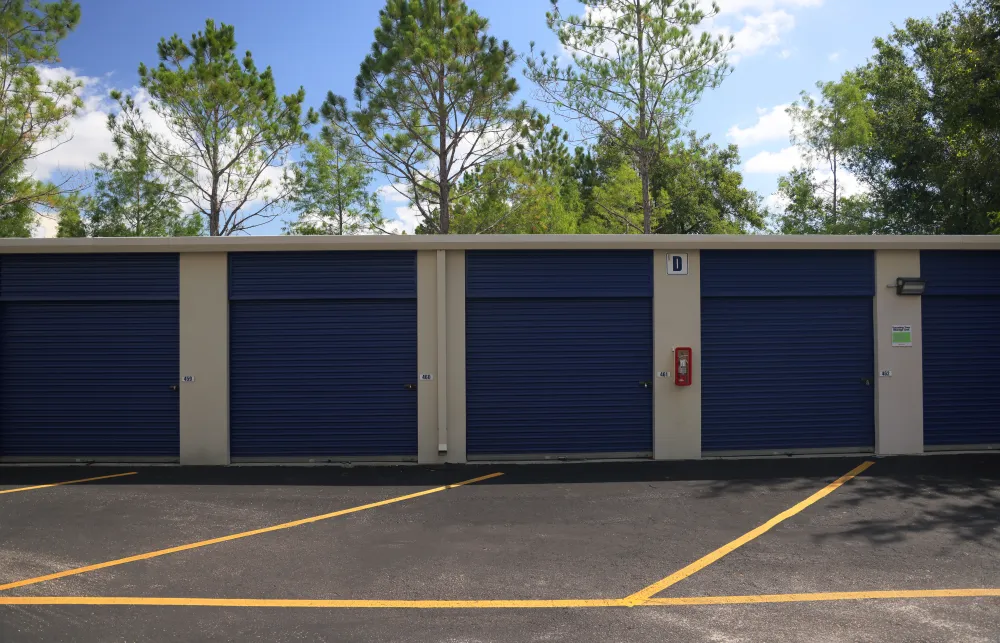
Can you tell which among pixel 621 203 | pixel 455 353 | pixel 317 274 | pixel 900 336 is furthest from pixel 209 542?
pixel 621 203

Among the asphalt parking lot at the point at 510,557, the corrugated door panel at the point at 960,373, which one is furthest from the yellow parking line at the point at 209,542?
the corrugated door panel at the point at 960,373

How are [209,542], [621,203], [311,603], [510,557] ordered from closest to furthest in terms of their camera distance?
[311,603] → [510,557] → [209,542] → [621,203]

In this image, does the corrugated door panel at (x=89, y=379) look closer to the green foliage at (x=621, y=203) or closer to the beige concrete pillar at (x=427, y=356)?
the beige concrete pillar at (x=427, y=356)

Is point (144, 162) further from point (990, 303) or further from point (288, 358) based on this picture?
point (990, 303)

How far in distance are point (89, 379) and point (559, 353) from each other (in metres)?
6.85

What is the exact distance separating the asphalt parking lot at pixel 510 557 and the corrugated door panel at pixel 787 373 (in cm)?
135

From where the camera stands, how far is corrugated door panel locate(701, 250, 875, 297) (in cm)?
1042

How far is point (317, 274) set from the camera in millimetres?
10281

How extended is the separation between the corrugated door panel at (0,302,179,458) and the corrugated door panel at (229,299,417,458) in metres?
1.01

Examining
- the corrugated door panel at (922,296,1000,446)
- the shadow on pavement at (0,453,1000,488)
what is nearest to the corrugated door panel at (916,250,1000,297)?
the corrugated door panel at (922,296,1000,446)

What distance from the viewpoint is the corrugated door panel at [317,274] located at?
10.2 m

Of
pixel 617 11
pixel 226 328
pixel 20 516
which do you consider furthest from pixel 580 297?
pixel 617 11

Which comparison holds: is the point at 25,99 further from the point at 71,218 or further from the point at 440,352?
the point at 440,352

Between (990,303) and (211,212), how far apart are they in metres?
21.3
